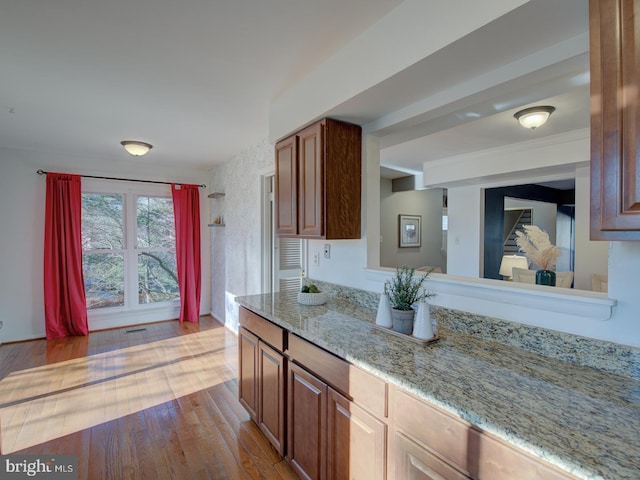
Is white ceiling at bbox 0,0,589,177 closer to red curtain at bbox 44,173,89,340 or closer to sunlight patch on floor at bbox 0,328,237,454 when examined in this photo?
red curtain at bbox 44,173,89,340

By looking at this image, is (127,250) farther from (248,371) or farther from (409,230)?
(409,230)

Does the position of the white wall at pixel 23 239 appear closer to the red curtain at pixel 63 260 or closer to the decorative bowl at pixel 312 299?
the red curtain at pixel 63 260

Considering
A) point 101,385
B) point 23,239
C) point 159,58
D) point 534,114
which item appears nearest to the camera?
point 159,58

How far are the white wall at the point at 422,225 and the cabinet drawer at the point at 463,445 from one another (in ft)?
16.6

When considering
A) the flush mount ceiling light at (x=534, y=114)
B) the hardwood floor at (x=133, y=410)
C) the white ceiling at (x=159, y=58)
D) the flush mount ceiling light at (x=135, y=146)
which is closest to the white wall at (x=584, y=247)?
the flush mount ceiling light at (x=534, y=114)

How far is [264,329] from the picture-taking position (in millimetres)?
2033

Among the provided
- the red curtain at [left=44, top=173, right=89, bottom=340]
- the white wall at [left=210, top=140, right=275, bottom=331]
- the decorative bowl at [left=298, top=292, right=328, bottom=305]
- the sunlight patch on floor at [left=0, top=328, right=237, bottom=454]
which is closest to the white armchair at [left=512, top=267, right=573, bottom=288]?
the decorative bowl at [left=298, top=292, right=328, bottom=305]

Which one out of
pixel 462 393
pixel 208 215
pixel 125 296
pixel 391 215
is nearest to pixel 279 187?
pixel 462 393

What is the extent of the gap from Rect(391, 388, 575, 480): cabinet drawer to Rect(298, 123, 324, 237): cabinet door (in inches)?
48.7

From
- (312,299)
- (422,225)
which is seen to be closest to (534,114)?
(312,299)

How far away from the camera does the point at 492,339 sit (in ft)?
4.88

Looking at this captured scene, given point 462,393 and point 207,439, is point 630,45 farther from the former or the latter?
point 207,439

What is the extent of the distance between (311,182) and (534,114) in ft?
6.43

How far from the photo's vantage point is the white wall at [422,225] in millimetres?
6168
